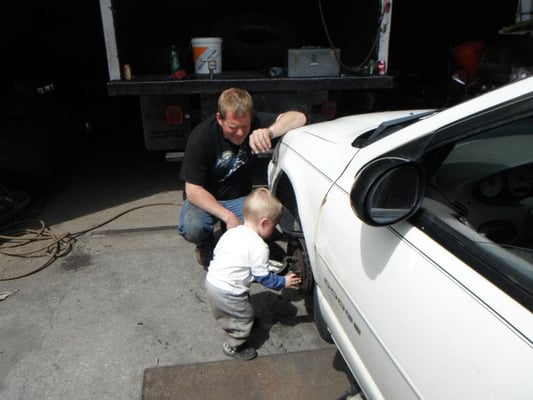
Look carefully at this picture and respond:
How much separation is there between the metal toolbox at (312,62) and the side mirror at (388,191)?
2.83m

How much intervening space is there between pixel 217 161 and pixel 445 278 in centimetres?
201

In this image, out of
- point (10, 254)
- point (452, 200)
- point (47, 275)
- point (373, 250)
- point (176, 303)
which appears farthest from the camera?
point (10, 254)

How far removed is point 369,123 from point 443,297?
1.35 m

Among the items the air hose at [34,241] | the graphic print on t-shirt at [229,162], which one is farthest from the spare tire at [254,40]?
the air hose at [34,241]

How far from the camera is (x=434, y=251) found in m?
1.20

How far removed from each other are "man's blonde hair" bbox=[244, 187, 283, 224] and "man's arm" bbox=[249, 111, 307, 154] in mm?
505

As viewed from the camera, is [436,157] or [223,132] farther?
[223,132]

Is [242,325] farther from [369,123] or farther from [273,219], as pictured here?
[369,123]

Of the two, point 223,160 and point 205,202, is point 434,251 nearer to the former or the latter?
point 205,202

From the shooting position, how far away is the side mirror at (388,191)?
1258 millimetres

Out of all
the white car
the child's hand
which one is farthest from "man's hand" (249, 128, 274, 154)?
the child's hand

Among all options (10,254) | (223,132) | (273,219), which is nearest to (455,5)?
(223,132)

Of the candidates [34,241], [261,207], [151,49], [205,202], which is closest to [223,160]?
[205,202]

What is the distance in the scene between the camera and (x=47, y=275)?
10.5 ft
